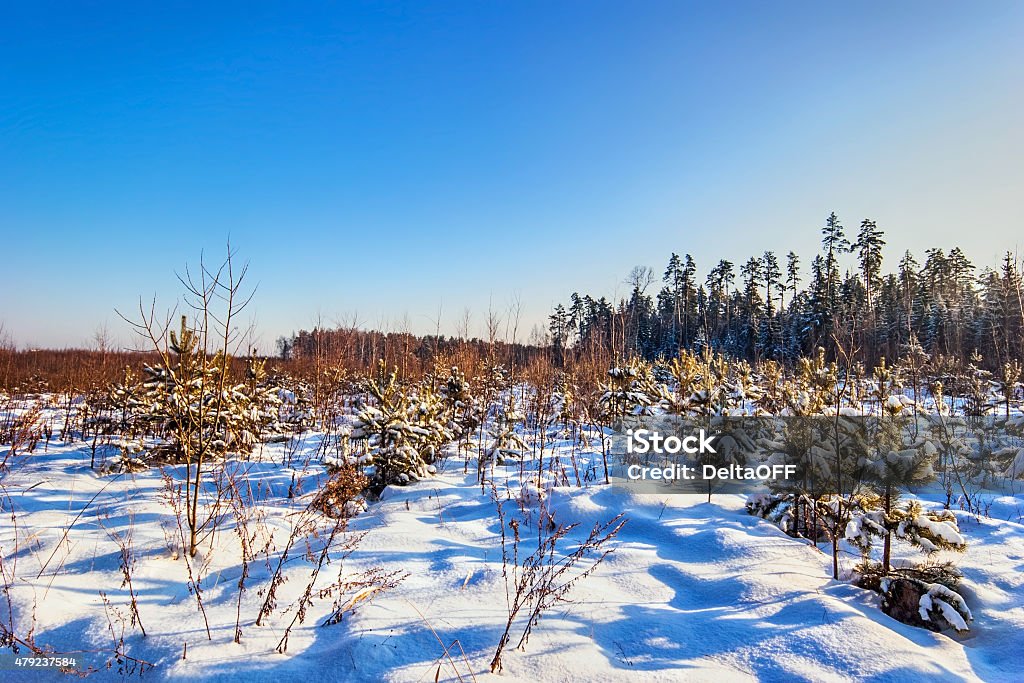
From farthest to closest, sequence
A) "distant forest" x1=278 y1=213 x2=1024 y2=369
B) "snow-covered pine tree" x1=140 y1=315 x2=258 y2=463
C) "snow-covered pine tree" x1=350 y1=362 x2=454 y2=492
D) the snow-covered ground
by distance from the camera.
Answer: "distant forest" x1=278 y1=213 x2=1024 y2=369 < "snow-covered pine tree" x1=140 y1=315 x2=258 y2=463 < "snow-covered pine tree" x1=350 y1=362 x2=454 y2=492 < the snow-covered ground

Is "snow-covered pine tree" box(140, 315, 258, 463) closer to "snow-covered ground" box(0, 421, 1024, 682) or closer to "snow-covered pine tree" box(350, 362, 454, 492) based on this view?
"snow-covered ground" box(0, 421, 1024, 682)

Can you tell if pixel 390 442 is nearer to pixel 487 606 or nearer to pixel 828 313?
pixel 487 606

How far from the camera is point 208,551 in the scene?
3412mm

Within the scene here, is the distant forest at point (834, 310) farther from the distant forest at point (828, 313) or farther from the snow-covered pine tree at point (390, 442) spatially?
the snow-covered pine tree at point (390, 442)

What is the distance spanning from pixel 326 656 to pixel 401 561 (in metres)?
1.20

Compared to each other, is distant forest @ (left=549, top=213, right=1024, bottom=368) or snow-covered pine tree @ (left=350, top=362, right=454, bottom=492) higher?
distant forest @ (left=549, top=213, right=1024, bottom=368)

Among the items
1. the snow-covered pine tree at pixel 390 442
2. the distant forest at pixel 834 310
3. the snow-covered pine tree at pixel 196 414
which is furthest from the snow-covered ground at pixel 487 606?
the distant forest at pixel 834 310

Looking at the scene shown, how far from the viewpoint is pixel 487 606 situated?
2770 millimetres

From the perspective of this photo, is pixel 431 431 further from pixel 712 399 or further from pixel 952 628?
pixel 952 628

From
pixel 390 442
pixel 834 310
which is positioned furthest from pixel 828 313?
pixel 390 442

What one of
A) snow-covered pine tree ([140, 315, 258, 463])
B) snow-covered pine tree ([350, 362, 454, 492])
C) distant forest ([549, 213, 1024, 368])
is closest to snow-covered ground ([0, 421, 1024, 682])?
snow-covered pine tree ([350, 362, 454, 492])

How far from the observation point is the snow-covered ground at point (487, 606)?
2197 mm

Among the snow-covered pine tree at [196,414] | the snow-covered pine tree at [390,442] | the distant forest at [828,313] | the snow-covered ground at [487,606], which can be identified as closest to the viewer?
the snow-covered ground at [487,606]

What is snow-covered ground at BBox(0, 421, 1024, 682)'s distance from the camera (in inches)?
86.5
